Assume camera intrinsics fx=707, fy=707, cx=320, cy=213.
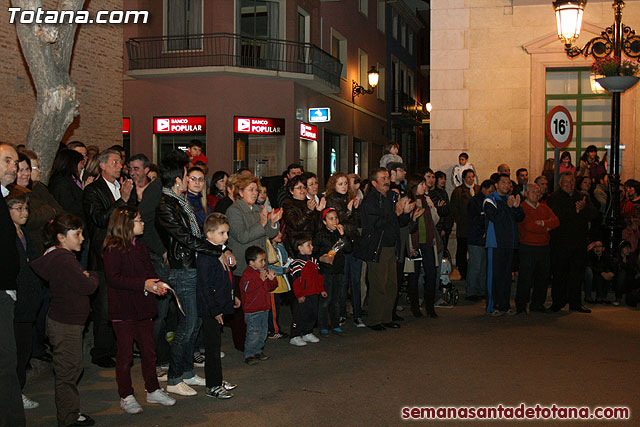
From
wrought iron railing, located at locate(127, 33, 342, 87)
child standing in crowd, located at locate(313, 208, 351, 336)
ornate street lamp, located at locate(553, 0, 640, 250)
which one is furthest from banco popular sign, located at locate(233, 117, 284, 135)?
child standing in crowd, located at locate(313, 208, 351, 336)

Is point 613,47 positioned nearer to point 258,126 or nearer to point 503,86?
point 503,86

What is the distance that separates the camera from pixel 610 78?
477 inches

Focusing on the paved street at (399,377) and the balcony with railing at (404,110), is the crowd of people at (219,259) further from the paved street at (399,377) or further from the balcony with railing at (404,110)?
the balcony with railing at (404,110)

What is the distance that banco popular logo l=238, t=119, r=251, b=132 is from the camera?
2520 cm

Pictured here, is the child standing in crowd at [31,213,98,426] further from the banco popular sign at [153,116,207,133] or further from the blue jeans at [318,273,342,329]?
the banco popular sign at [153,116,207,133]

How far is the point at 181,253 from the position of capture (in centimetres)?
665

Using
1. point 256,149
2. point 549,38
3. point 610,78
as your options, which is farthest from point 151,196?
point 256,149

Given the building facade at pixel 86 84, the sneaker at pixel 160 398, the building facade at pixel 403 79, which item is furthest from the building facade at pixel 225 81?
the sneaker at pixel 160 398

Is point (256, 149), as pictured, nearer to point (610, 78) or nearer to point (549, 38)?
point (549, 38)

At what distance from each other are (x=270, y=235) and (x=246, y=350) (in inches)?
56.9

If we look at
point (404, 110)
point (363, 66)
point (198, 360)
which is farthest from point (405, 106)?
point (198, 360)

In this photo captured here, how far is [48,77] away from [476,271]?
24.5ft

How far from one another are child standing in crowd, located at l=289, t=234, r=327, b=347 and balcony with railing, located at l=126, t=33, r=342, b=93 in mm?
16668

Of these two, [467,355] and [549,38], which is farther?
[549,38]
